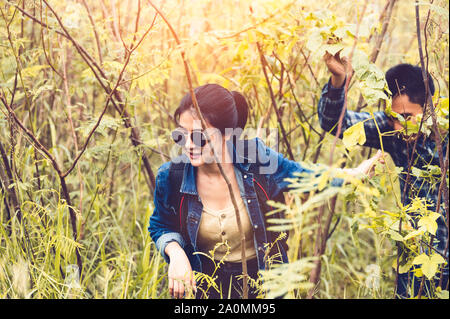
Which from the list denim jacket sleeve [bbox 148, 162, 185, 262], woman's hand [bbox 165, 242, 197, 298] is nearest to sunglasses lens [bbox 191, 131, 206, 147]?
denim jacket sleeve [bbox 148, 162, 185, 262]

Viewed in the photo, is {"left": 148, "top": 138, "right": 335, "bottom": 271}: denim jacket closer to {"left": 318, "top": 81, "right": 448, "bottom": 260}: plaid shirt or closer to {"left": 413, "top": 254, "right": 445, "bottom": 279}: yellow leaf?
{"left": 318, "top": 81, "right": 448, "bottom": 260}: plaid shirt

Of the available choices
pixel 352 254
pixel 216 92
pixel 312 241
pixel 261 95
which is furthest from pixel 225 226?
pixel 352 254

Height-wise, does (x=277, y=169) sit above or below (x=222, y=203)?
above

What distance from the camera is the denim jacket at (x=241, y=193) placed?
5.39 feet

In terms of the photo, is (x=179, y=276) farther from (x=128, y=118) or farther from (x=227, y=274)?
(x=128, y=118)

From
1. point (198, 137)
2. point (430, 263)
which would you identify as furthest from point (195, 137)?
point (430, 263)

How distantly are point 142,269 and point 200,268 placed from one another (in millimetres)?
435

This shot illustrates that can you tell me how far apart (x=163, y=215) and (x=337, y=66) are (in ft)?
2.96

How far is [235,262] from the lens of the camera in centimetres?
167

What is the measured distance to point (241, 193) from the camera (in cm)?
165

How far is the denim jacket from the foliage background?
204mm

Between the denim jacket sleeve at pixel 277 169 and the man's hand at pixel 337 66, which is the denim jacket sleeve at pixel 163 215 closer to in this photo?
the denim jacket sleeve at pixel 277 169

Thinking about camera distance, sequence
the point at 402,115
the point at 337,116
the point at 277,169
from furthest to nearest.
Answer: the point at 402,115
the point at 337,116
the point at 277,169
